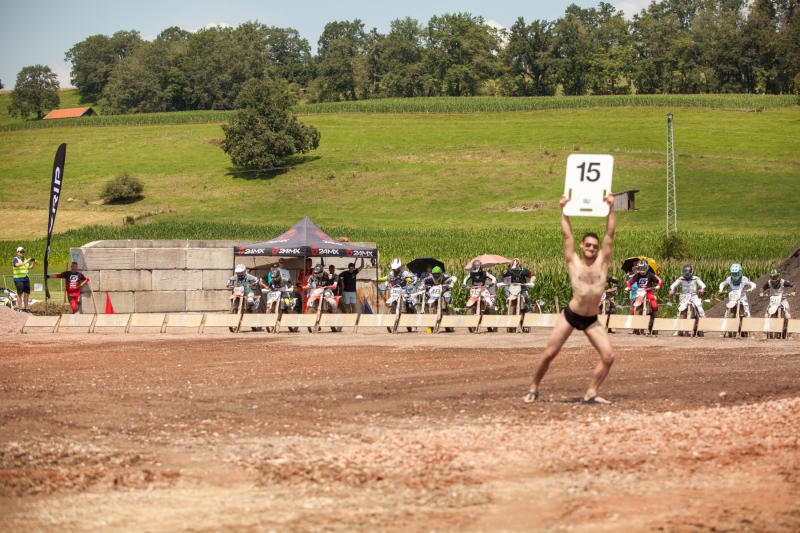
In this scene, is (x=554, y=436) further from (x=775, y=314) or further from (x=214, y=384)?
(x=775, y=314)

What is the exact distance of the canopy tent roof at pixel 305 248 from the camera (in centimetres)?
2512

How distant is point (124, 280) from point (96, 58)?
173m

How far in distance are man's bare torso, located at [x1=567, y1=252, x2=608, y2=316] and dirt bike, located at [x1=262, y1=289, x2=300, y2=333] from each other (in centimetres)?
1492

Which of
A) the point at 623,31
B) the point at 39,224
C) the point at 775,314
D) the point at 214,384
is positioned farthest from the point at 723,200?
the point at 623,31

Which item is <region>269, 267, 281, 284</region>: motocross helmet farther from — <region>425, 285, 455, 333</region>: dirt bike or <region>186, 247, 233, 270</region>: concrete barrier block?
<region>186, 247, 233, 270</region>: concrete barrier block

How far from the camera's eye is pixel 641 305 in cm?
2298

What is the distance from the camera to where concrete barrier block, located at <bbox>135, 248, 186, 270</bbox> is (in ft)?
91.8

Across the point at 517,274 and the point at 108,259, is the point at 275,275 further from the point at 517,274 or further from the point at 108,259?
the point at 517,274

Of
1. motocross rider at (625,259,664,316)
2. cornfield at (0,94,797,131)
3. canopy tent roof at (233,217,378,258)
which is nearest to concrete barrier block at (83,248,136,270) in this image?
canopy tent roof at (233,217,378,258)

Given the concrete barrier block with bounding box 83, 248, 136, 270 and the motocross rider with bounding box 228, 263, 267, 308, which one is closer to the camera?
the motocross rider with bounding box 228, 263, 267, 308

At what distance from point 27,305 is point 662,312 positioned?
18718 millimetres

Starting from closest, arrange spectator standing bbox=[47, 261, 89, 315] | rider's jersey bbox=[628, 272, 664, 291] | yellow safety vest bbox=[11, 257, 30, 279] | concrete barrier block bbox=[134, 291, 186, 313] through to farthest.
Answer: rider's jersey bbox=[628, 272, 664, 291]
spectator standing bbox=[47, 261, 89, 315]
yellow safety vest bbox=[11, 257, 30, 279]
concrete barrier block bbox=[134, 291, 186, 313]

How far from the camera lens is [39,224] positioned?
247 feet

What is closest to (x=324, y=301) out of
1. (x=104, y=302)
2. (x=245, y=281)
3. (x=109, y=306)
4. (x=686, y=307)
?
(x=245, y=281)
